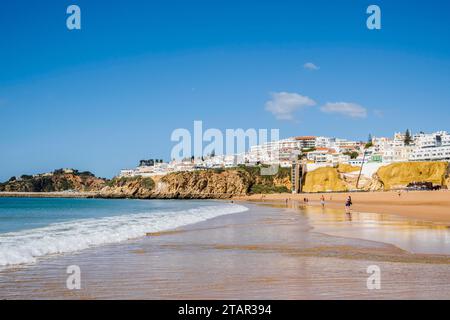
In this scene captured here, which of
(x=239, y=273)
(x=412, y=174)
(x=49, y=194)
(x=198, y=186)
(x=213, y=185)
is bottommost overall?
(x=49, y=194)

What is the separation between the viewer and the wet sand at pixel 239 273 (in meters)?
6.02

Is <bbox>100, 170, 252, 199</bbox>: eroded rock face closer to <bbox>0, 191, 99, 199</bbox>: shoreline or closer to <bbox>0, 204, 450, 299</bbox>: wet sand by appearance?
<bbox>0, 191, 99, 199</bbox>: shoreline

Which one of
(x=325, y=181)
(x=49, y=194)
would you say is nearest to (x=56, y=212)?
(x=325, y=181)

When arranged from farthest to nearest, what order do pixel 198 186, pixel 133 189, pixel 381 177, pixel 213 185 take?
pixel 133 189, pixel 198 186, pixel 213 185, pixel 381 177

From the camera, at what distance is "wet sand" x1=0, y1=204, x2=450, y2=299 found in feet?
19.7

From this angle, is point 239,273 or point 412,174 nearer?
point 239,273

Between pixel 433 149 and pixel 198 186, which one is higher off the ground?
pixel 433 149

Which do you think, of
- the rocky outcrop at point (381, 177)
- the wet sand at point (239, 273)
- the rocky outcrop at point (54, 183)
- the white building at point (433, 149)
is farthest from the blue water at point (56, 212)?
the rocky outcrop at point (54, 183)

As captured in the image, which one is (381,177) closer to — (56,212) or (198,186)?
(198,186)

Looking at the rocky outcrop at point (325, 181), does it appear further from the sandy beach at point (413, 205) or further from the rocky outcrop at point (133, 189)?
the rocky outcrop at point (133, 189)

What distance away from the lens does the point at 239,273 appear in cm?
754

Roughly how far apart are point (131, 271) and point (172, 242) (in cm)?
499
